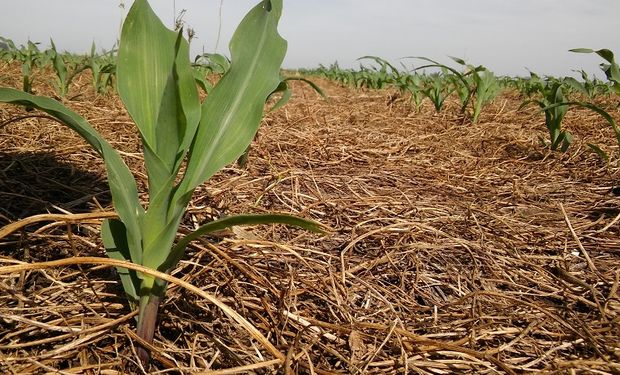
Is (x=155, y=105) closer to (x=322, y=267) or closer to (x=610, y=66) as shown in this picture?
(x=322, y=267)

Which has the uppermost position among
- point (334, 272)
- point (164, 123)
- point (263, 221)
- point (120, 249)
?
point (164, 123)

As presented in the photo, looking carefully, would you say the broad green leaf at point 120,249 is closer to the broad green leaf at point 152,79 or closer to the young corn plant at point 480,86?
the broad green leaf at point 152,79

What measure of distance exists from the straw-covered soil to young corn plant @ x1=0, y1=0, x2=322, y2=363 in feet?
0.28

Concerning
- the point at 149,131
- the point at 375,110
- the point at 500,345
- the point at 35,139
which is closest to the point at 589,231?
the point at 500,345

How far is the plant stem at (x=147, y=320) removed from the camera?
0.69 metres

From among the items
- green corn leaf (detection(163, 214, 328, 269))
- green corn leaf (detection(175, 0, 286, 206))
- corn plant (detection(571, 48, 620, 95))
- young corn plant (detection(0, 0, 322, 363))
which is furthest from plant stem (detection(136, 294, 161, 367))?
corn plant (detection(571, 48, 620, 95))

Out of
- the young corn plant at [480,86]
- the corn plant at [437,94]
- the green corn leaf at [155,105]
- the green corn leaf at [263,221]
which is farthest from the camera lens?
the corn plant at [437,94]

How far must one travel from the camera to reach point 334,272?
3.17 feet

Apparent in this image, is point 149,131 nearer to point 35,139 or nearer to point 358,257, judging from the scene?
point 358,257

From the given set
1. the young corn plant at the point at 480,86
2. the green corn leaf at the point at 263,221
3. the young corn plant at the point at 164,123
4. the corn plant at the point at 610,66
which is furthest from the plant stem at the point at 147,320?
the young corn plant at the point at 480,86

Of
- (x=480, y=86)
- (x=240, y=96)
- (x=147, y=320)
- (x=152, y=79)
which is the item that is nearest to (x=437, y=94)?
(x=480, y=86)

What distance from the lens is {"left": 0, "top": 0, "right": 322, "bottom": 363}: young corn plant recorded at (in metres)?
0.66

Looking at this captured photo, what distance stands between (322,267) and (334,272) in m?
0.03

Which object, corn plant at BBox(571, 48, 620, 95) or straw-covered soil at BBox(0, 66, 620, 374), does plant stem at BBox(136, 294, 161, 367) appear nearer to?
straw-covered soil at BBox(0, 66, 620, 374)
